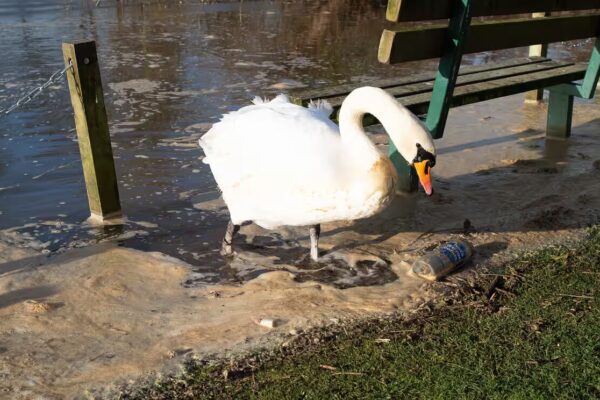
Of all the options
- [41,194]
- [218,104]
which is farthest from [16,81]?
[41,194]

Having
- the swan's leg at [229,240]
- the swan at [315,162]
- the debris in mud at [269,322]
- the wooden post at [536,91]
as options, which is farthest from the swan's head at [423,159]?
the wooden post at [536,91]

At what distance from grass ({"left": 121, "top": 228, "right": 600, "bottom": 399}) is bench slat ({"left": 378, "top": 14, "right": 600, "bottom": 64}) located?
5.54 ft

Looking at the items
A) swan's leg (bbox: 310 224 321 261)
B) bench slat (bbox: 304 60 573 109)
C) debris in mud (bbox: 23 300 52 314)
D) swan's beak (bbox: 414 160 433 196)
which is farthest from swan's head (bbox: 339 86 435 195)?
debris in mud (bbox: 23 300 52 314)

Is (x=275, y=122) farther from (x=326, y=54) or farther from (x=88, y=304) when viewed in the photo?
(x=326, y=54)

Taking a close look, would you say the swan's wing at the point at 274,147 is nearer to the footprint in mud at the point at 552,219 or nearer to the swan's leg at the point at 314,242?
the swan's leg at the point at 314,242

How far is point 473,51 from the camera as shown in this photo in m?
5.36

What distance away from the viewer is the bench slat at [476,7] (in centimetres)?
458

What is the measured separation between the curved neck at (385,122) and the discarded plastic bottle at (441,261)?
689mm

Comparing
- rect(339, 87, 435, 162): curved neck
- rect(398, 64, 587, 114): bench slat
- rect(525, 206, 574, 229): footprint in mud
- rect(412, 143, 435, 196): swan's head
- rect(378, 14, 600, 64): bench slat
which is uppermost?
rect(378, 14, 600, 64): bench slat

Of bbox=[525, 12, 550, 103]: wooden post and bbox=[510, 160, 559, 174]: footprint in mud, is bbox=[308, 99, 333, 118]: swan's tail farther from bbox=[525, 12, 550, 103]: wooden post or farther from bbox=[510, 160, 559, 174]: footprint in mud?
bbox=[525, 12, 550, 103]: wooden post

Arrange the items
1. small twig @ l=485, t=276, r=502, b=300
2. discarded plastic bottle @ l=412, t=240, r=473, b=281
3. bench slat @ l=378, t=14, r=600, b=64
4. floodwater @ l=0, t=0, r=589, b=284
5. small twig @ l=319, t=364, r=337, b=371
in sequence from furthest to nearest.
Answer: floodwater @ l=0, t=0, r=589, b=284, bench slat @ l=378, t=14, r=600, b=64, discarded plastic bottle @ l=412, t=240, r=473, b=281, small twig @ l=485, t=276, r=502, b=300, small twig @ l=319, t=364, r=337, b=371

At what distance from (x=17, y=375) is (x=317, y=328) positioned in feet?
4.80

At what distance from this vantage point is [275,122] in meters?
4.52

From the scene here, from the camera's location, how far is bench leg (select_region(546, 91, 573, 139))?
7.38m
